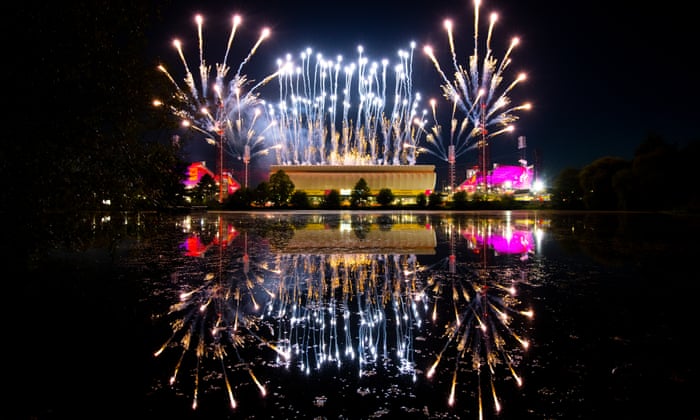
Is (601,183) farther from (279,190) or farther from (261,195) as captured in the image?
(261,195)

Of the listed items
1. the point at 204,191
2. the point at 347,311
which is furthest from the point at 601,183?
the point at 347,311

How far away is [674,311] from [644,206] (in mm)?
40617

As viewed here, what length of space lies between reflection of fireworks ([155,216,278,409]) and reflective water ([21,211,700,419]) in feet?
0.09

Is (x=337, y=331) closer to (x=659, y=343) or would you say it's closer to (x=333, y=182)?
(x=659, y=343)

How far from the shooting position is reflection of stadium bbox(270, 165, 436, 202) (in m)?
64.2

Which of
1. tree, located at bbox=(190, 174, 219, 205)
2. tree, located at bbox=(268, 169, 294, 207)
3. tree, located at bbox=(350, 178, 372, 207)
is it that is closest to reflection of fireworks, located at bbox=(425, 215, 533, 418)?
tree, located at bbox=(350, 178, 372, 207)

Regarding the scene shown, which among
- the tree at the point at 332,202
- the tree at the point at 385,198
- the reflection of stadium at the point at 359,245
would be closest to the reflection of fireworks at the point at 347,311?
the reflection of stadium at the point at 359,245

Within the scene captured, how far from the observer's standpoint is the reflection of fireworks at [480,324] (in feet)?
12.7

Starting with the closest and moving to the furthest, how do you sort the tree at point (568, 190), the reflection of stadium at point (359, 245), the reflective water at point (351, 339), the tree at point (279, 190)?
the reflective water at point (351, 339)
the reflection of stadium at point (359, 245)
the tree at point (568, 190)
the tree at point (279, 190)

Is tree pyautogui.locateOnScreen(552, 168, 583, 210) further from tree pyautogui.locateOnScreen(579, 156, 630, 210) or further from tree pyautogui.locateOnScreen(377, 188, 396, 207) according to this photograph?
tree pyautogui.locateOnScreen(377, 188, 396, 207)

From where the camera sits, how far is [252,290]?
273 inches

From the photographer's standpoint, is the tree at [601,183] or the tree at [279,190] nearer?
the tree at [601,183]

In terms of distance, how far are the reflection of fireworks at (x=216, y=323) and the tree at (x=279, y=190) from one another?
41.5 m

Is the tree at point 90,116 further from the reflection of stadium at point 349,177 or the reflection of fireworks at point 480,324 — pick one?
the reflection of stadium at point 349,177
